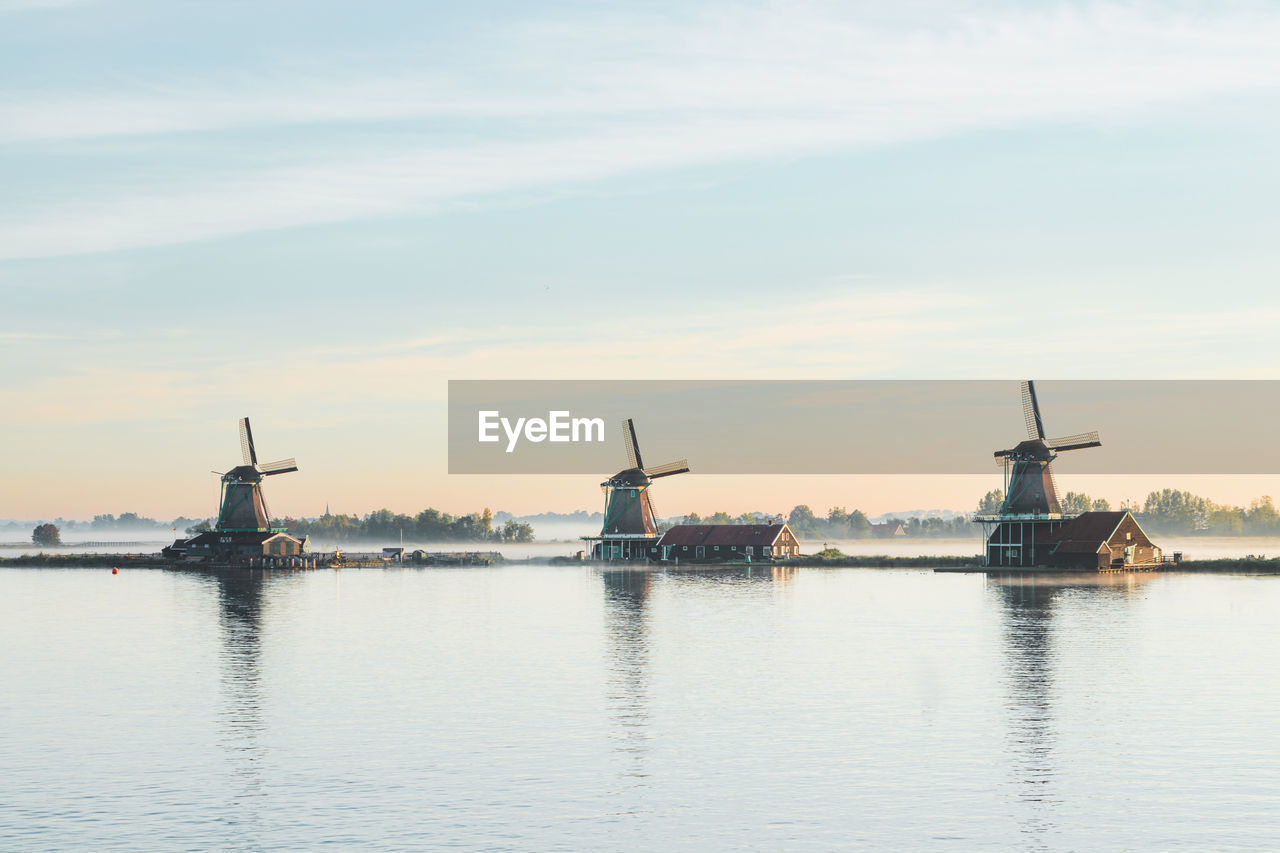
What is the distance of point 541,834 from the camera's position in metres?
26.3

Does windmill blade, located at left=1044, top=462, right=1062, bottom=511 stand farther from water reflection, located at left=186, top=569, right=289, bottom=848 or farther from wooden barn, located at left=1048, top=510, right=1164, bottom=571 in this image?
water reflection, located at left=186, top=569, right=289, bottom=848

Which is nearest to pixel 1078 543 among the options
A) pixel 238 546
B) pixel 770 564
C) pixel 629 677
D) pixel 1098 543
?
pixel 1098 543

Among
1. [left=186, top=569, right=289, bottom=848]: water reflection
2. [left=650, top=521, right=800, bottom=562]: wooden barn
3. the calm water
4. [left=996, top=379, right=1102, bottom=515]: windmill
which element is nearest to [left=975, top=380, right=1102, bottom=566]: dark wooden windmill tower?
[left=996, top=379, right=1102, bottom=515]: windmill

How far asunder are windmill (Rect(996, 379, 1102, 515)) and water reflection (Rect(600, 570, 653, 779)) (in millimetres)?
46049

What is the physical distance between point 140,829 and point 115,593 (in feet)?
278

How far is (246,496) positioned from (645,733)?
11593cm

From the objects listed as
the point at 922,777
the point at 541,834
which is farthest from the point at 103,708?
the point at 922,777

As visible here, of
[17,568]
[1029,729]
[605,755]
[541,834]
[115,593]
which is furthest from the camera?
[17,568]

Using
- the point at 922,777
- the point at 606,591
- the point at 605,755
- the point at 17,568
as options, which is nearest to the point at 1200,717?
the point at 922,777

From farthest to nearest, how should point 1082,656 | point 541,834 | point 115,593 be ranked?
point 115,593
point 1082,656
point 541,834

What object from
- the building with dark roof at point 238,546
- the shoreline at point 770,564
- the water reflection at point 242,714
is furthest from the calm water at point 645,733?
the building with dark roof at point 238,546

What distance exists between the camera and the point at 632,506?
152m

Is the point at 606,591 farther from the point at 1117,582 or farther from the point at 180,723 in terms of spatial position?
the point at 180,723

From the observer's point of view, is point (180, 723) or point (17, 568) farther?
point (17, 568)
